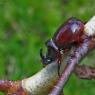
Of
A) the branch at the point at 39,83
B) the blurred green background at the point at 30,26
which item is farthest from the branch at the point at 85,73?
the blurred green background at the point at 30,26

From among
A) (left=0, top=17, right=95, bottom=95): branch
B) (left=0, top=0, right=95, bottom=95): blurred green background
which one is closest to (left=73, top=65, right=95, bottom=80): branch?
(left=0, top=17, right=95, bottom=95): branch

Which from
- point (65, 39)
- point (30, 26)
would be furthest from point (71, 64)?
point (30, 26)

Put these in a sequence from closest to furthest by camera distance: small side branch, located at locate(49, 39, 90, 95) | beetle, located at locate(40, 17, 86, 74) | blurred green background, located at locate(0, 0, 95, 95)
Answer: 1. small side branch, located at locate(49, 39, 90, 95)
2. beetle, located at locate(40, 17, 86, 74)
3. blurred green background, located at locate(0, 0, 95, 95)

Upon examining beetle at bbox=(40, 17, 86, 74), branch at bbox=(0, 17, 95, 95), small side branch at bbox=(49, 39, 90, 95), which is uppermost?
beetle at bbox=(40, 17, 86, 74)

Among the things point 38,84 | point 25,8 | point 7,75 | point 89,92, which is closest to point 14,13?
point 25,8

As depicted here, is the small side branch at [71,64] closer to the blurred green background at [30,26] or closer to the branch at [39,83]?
the branch at [39,83]

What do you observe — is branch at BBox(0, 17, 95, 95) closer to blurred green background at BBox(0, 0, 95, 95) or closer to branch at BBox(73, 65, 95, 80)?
branch at BBox(73, 65, 95, 80)

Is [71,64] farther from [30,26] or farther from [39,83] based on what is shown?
[30,26]
